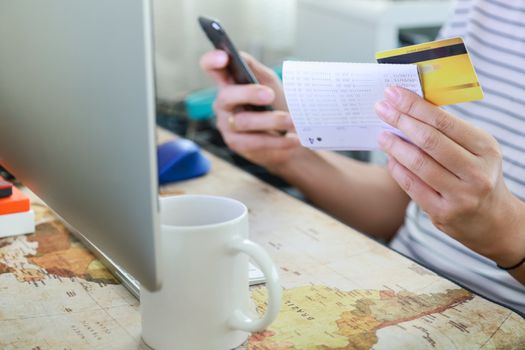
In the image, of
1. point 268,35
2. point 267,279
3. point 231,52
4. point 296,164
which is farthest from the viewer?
point 268,35

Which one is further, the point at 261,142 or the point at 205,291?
the point at 261,142

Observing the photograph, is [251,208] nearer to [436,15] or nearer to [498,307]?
[498,307]

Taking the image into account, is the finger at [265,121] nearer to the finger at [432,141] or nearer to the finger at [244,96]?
the finger at [244,96]

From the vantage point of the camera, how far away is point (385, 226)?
1.19 metres

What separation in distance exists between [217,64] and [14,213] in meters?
0.36

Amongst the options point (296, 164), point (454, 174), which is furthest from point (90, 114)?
point (296, 164)

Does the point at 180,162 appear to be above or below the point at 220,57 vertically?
below

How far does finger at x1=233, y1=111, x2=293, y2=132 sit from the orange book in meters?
0.36

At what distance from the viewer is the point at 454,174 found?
74cm

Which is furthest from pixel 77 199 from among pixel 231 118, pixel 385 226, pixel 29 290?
pixel 385 226

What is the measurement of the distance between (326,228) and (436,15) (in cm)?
92

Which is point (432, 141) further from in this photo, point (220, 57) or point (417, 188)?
point (220, 57)

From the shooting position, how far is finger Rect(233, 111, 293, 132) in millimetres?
1059

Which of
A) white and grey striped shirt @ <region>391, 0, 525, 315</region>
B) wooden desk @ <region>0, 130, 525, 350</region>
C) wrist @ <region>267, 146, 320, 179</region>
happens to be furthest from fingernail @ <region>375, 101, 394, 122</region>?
wrist @ <region>267, 146, 320, 179</region>
